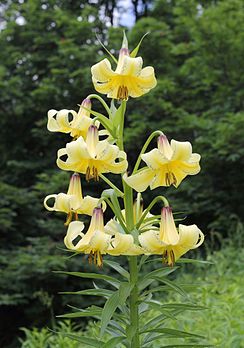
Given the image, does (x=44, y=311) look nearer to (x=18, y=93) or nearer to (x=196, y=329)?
(x=18, y=93)

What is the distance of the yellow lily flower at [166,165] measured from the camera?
119 cm

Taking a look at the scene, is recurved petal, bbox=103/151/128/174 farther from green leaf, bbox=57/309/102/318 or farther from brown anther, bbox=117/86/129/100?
green leaf, bbox=57/309/102/318

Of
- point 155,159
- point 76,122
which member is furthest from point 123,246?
point 76,122

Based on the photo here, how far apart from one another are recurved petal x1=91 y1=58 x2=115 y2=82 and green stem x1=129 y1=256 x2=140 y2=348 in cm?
45

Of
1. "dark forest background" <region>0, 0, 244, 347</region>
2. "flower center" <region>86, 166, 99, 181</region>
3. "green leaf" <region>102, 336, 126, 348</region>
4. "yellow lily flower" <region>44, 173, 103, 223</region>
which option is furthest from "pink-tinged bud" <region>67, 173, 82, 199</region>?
"dark forest background" <region>0, 0, 244, 347</region>

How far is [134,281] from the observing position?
1344mm

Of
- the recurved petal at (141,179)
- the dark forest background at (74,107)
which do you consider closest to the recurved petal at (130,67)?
the recurved petal at (141,179)

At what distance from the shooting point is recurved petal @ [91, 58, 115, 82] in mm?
1248

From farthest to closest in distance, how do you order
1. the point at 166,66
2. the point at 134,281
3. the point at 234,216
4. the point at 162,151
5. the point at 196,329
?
1. the point at 166,66
2. the point at 234,216
3. the point at 196,329
4. the point at 134,281
5. the point at 162,151

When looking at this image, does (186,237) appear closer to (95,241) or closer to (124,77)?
(95,241)

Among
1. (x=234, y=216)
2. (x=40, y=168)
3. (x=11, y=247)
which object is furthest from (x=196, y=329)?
(x=40, y=168)

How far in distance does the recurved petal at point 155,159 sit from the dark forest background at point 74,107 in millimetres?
3440

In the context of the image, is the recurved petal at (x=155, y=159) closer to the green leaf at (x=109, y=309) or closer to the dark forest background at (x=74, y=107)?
the green leaf at (x=109, y=309)

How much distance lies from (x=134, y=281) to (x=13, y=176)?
4816mm
